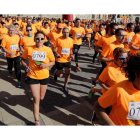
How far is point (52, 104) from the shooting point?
4363 mm

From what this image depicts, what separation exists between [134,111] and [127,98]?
18 centimetres

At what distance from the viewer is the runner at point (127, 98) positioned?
1743mm

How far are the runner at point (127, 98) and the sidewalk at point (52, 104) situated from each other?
1.86m

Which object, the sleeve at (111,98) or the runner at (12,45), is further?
the runner at (12,45)

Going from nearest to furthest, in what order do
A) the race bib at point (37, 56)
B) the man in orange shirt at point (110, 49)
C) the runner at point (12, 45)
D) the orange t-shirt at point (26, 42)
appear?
the race bib at point (37, 56) → the man in orange shirt at point (110, 49) → the runner at point (12, 45) → the orange t-shirt at point (26, 42)

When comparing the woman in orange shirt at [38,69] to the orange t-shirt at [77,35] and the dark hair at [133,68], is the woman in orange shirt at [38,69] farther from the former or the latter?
the orange t-shirt at [77,35]

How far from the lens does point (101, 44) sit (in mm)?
4992

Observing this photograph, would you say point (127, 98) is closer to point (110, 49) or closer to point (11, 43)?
point (110, 49)

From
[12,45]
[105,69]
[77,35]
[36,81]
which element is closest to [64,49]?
[12,45]

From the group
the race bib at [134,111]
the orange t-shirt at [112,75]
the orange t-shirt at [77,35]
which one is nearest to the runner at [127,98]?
the race bib at [134,111]

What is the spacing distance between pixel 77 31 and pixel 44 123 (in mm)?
5409

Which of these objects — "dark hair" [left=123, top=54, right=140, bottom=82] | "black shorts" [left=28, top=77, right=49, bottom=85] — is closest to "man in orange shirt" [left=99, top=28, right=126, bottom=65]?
"black shorts" [left=28, top=77, right=49, bottom=85]

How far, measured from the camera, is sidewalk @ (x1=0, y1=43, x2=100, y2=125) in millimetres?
3691

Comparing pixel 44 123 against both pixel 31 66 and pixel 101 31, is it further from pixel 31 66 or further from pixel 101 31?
pixel 101 31
